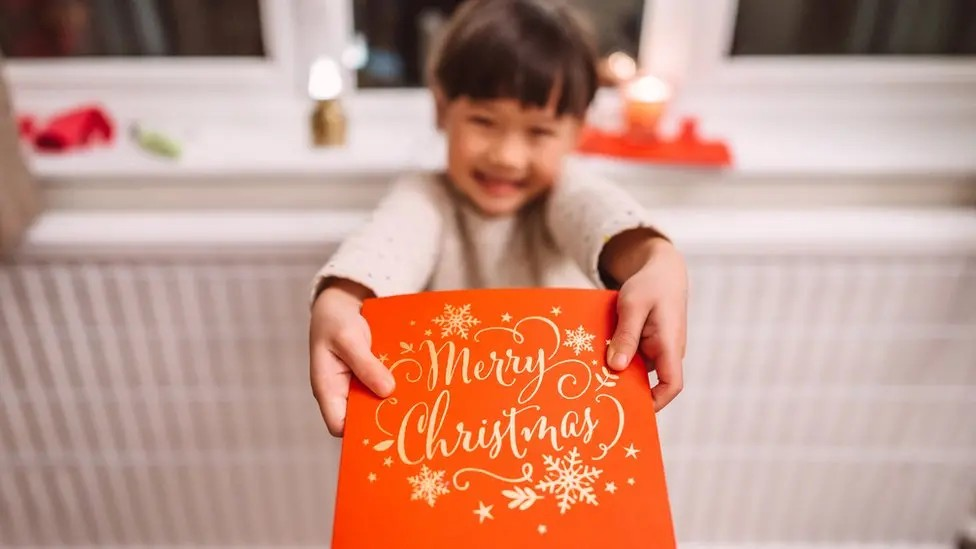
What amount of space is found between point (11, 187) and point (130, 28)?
357 millimetres

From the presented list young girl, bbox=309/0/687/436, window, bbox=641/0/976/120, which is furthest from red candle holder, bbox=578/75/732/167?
young girl, bbox=309/0/687/436

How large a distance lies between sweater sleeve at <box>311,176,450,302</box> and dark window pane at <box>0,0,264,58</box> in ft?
1.66

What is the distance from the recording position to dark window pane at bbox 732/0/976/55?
1.13 m

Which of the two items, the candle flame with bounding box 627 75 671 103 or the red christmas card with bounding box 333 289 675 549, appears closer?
the red christmas card with bounding box 333 289 675 549

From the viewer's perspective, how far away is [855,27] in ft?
3.76

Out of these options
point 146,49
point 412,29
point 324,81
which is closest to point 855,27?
point 412,29

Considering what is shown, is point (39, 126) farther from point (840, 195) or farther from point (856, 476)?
point (856, 476)

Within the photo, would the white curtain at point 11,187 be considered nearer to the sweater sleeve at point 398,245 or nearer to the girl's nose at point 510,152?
the sweater sleeve at point 398,245

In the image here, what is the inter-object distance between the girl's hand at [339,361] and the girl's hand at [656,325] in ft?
0.57

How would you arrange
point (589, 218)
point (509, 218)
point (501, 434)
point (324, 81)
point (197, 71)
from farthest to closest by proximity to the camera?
point (197, 71), point (324, 81), point (509, 218), point (589, 218), point (501, 434)


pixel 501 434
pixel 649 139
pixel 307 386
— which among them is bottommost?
pixel 307 386

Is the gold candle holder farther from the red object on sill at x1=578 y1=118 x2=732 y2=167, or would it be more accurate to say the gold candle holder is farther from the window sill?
the red object on sill at x1=578 y1=118 x2=732 y2=167

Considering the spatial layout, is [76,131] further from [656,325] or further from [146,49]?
[656,325]

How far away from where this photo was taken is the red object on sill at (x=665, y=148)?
1.00 meters
